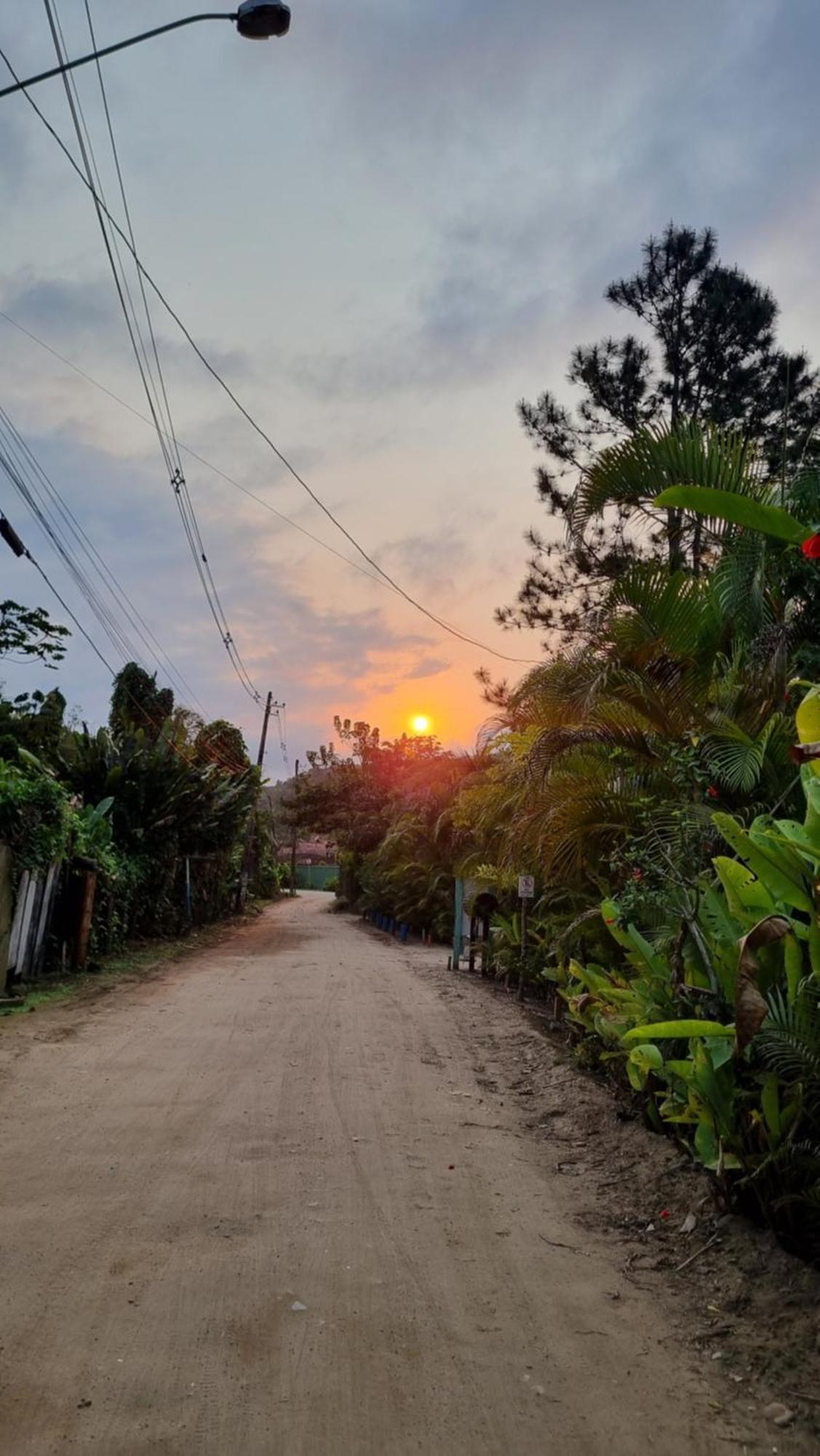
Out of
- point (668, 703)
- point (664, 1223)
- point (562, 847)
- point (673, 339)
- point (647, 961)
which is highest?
point (673, 339)

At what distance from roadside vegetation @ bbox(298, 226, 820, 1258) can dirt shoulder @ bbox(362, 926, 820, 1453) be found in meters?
0.17

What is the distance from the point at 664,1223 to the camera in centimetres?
448

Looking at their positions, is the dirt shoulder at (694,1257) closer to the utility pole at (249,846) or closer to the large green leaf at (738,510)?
the large green leaf at (738,510)

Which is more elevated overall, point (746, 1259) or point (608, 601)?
point (608, 601)

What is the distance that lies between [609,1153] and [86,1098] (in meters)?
3.37

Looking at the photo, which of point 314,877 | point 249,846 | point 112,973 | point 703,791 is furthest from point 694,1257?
point 314,877

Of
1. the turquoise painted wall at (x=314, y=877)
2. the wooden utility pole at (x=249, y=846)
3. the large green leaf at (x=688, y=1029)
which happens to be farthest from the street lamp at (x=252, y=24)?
the turquoise painted wall at (x=314, y=877)

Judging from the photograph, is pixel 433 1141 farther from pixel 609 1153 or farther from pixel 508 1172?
pixel 609 1153

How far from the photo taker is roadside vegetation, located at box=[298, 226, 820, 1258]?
397cm

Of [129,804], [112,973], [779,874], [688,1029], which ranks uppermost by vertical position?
[129,804]

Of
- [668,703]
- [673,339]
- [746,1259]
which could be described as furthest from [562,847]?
[673,339]

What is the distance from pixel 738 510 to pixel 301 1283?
4.14 metres

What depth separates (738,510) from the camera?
5.05m

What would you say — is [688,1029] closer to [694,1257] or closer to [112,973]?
[694,1257]
